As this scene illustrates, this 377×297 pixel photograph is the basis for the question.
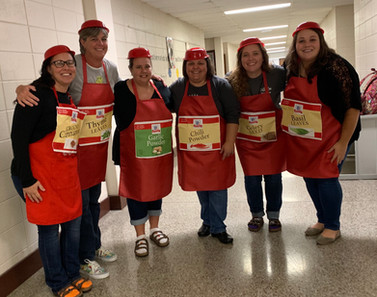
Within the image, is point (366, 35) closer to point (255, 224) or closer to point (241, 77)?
point (241, 77)

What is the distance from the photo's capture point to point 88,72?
1.99m

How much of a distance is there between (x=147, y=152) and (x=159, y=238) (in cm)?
66

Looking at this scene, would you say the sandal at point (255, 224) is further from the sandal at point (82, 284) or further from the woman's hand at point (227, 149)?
the sandal at point (82, 284)

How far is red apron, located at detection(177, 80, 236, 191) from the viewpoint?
2.19m

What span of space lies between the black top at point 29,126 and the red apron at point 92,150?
0.96 ft

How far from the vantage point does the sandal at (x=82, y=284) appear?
1.91 metres

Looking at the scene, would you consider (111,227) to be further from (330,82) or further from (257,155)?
(330,82)

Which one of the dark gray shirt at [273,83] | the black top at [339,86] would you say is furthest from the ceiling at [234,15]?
the black top at [339,86]

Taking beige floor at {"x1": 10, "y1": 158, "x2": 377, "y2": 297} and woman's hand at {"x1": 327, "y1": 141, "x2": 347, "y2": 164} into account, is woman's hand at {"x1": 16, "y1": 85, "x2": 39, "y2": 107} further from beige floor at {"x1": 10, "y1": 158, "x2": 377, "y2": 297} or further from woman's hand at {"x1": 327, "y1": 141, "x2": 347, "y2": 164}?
woman's hand at {"x1": 327, "y1": 141, "x2": 347, "y2": 164}

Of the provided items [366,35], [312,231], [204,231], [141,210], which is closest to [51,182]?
[141,210]

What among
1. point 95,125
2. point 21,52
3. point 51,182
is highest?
point 21,52

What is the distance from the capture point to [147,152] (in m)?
2.14

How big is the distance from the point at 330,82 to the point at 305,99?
0.17 m

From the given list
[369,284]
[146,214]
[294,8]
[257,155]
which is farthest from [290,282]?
[294,8]
